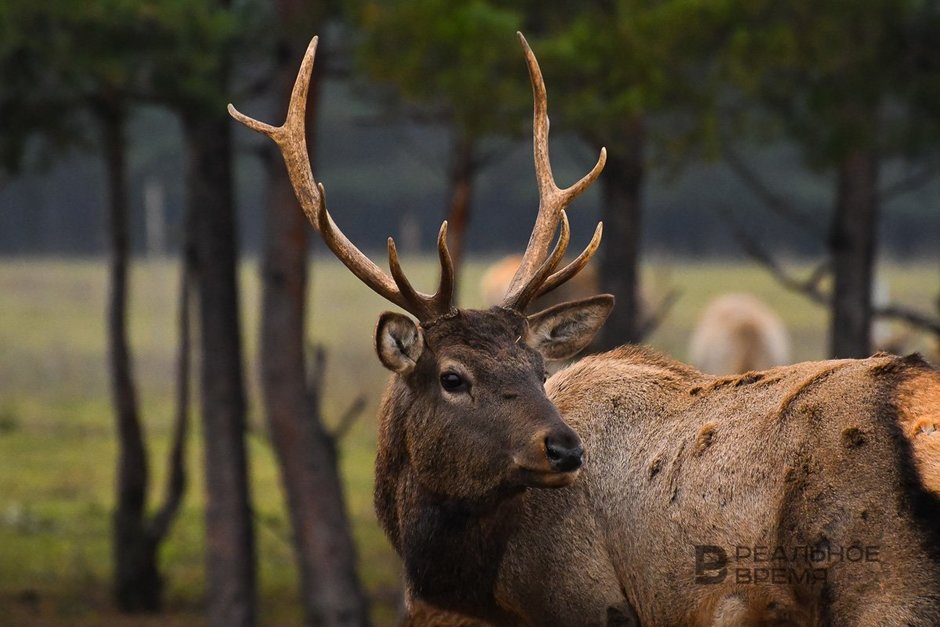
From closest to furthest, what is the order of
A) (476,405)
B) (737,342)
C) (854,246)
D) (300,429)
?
(476,405), (300,429), (854,246), (737,342)

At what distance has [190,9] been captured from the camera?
9.21 m

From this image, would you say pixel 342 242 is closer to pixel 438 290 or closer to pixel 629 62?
pixel 438 290

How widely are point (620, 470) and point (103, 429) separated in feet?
50.9

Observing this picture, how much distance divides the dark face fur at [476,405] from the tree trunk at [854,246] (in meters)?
6.38

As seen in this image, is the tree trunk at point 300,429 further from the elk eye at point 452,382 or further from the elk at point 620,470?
the elk eye at point 452,382

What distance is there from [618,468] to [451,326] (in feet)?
2.54

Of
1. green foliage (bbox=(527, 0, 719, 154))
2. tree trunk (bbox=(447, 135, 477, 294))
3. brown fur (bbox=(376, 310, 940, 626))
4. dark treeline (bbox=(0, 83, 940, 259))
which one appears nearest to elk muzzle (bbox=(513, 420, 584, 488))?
brown fur (bbox=(376, 310, 940, 626))

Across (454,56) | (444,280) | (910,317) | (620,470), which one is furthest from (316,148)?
(620,470)

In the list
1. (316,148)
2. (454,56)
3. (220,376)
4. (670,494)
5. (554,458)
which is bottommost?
(670,494)

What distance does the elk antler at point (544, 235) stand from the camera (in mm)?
5488

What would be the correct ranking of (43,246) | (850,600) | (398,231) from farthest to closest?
1. (398,231)
2. (43,246)
3. (850,600)

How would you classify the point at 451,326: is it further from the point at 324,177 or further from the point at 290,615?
the point at 324,177

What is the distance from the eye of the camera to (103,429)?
64.6 feet

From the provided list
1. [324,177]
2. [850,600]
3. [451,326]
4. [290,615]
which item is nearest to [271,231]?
[290,615]
